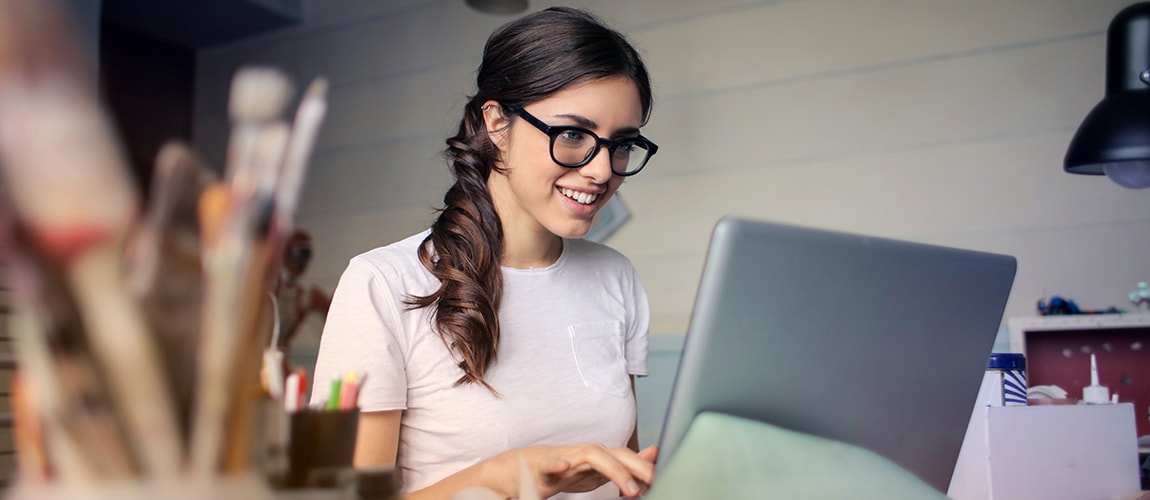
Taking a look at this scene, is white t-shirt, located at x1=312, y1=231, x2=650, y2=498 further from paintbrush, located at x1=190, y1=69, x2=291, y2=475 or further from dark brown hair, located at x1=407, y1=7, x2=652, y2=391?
paintbrush, located at x1=190, y1=69, x2=291, y2=475

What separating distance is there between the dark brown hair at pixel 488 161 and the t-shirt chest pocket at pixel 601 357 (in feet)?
0.51

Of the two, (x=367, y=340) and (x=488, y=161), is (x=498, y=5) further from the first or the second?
(x=367, y=340)

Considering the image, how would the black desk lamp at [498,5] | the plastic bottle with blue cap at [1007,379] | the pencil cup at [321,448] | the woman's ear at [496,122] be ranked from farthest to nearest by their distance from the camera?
the black desk lamp at [498,5] → the woman's ear at [496,122] → the plastic bottle with blue cap at [1007,379] → the pencil cup at [321,448]

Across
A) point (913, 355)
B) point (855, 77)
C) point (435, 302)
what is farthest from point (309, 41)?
point (913, 355)

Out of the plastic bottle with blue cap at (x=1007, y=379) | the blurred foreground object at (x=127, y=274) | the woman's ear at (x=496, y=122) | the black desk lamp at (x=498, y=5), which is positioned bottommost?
the plastic bottle with blue cap at (x=1007, y=379)

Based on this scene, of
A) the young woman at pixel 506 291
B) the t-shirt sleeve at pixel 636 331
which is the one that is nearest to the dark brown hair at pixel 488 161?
the young woman at pixel 506 291

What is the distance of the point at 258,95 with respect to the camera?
35cm

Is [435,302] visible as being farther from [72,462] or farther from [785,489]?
[72,462]

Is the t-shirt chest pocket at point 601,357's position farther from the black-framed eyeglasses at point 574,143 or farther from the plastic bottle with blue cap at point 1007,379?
the plastic bottle with blue cap at point 1007,379

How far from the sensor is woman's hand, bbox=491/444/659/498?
749 mm

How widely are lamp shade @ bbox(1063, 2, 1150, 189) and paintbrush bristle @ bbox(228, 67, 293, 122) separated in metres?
1.87

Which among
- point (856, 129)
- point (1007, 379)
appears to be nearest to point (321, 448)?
point (1007, 379)

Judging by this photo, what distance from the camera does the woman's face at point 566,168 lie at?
1271 mm

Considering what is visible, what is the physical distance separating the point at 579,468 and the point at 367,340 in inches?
17.4
